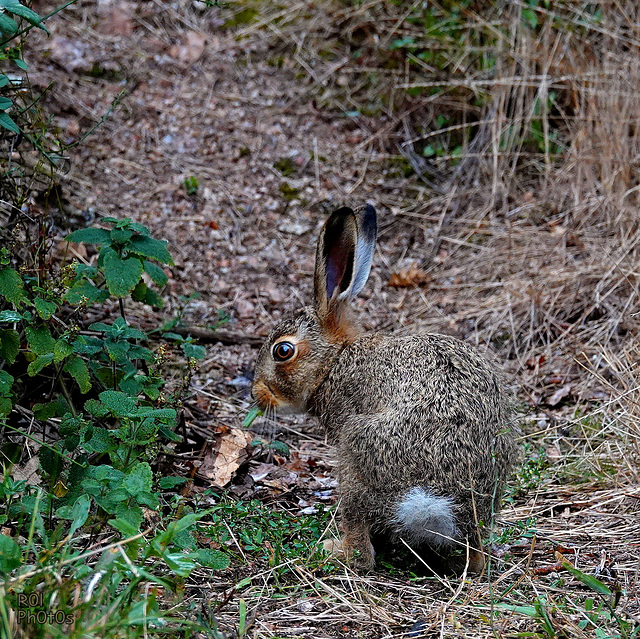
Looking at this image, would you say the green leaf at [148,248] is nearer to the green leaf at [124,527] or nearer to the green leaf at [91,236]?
the green leaf at [91,236]

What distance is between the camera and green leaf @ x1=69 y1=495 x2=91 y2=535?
10.0 ft

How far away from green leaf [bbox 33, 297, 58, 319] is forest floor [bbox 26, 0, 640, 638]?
140 cm

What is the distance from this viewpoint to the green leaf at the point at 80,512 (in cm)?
305

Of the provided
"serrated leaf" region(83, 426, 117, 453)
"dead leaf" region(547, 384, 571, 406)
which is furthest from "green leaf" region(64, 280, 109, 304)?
"dead leaf" region(547, 384, 571, 406)

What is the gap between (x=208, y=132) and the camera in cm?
866

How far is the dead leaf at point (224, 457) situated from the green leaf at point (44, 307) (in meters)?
1.53

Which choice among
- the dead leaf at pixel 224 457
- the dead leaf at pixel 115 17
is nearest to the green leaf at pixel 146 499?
the dead leaf at pixel 224 457

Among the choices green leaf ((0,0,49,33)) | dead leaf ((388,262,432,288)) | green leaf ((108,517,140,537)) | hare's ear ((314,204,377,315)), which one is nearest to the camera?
green leaf ((108,517,140,537))

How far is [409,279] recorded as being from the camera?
25.7ft

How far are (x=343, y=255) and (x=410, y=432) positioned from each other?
4.37ft

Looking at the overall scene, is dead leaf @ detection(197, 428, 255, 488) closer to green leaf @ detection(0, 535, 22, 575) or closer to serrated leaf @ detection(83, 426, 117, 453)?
serrated leaf @ detection(83, 426, 117, 453)

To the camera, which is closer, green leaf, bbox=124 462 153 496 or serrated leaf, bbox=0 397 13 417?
green leaf, bbox=124 462 153 496

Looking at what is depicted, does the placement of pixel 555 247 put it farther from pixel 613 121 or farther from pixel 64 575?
pixel 64 575

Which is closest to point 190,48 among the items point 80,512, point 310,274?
point 310,274
